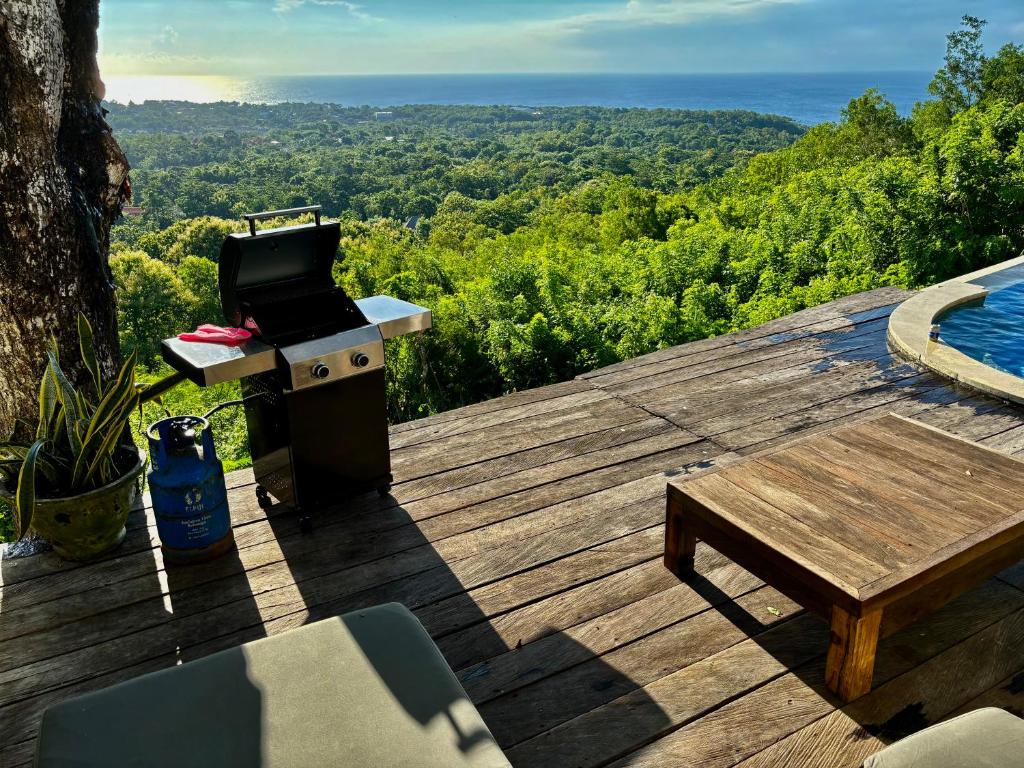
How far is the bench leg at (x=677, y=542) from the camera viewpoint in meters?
2.31

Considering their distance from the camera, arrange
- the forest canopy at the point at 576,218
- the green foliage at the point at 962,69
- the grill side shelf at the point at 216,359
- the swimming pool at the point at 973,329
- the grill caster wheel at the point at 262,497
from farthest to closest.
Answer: the green foliage at the point at 962,69 → the forest canopy at the point at 576,218 → the swimming pool at the point at 973,329 → the grill caster wheel at the point at 262,497 → the grill side shelf at the point at 216,359

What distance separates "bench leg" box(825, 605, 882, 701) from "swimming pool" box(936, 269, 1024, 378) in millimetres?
3365

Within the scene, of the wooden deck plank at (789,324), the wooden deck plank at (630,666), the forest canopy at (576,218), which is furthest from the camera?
the forest canopy at (576,218)

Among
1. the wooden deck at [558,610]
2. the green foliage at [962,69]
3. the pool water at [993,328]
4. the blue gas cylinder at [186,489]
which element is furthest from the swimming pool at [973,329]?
the green foliage at [962,69]

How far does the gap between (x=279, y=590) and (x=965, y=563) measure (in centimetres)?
191

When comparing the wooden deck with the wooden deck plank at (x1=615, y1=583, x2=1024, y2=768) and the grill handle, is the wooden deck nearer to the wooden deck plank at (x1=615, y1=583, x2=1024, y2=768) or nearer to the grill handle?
the wooden deck plank at (x1=615, y1=583, x2=1024, y2=768)

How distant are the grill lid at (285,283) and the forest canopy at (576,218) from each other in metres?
3.85

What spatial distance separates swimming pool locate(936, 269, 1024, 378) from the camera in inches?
188

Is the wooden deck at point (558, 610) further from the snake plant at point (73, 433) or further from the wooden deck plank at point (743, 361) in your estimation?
the wooden deck plank at point (743, 361)

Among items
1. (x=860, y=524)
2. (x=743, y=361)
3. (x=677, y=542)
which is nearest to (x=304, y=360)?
(x=677, y=542)

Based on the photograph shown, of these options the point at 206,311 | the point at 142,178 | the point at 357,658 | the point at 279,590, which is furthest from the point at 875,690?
the point at 142,178

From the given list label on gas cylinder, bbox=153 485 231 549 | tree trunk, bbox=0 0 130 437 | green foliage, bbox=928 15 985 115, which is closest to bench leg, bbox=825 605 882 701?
label on gas cylinder, bbox=153 485 231 549

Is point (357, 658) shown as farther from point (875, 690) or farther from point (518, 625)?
point (875, 690)

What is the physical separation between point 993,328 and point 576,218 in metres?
20.1
